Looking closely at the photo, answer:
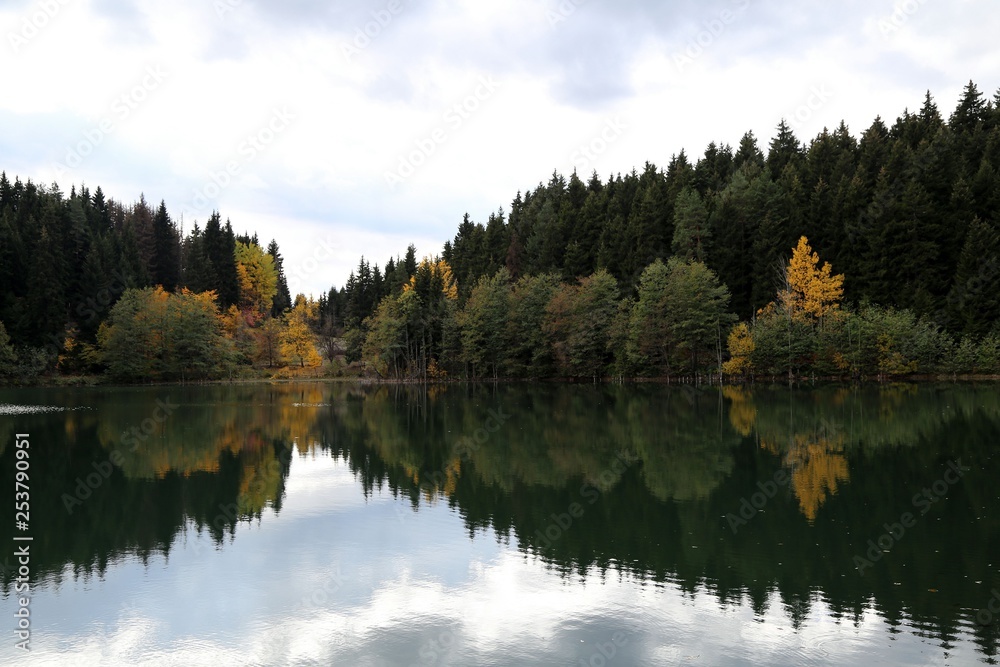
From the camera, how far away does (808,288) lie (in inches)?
2409

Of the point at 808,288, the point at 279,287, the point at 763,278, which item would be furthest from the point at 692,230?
the point at 279,287

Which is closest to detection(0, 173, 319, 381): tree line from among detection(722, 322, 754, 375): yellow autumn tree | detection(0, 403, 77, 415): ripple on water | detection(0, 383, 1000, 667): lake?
detection(0, 403, 77, 415): ripple on water

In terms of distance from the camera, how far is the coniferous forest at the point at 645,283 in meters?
58.9

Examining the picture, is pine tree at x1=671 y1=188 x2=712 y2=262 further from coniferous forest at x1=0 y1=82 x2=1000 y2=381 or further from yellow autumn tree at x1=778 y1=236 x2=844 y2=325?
yellow autumn tree at x1=778 y1=236 x2=844 y2=325

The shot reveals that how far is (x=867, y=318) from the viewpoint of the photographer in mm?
57031

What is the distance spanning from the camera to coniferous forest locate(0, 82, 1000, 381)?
58875mm

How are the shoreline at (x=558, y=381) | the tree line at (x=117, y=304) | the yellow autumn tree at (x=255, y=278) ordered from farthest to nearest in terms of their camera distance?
1. the yellow autumn tree at (x=255, y=278)
2. the tree line at (x=117, y=304)
3. the shoreline at (x=558, y=381)

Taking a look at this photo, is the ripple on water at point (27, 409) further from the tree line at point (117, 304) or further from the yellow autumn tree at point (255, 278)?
the yellow autumn tree at point (255, 278)

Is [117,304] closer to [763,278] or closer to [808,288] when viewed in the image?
[763,278]

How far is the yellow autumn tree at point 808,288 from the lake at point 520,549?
3288 centimetres

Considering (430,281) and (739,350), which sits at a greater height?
(430,281)

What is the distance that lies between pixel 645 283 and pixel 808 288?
14.7 meters

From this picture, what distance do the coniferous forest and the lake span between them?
3329cm

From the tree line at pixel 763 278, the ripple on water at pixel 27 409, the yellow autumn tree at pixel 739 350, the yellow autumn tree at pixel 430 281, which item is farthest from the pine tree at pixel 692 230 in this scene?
the ripple on water at pixel 27 409
